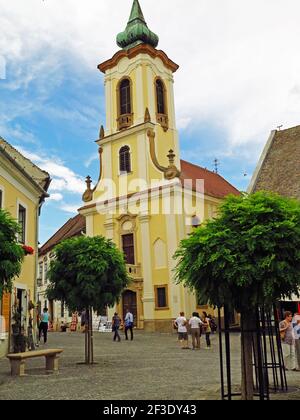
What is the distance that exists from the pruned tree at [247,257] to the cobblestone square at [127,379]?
81.1 inches

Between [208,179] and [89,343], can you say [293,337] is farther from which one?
[208,179]

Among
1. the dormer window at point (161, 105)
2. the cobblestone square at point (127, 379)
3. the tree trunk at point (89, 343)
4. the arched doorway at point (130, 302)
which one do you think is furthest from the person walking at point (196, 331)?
the dormer window at point (161, 105)

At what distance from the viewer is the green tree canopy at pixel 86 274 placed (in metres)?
14.7

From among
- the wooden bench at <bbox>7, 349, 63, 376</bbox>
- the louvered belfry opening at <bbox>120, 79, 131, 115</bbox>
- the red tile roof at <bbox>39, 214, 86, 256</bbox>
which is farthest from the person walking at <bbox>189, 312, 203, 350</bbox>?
the red tile roof at <bbox>39, 214, 86, 256</bbox>

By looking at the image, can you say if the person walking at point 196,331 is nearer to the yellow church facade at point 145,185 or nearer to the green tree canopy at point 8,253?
the yellow church facade at point 145,185

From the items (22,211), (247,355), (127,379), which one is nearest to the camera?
(247,355)

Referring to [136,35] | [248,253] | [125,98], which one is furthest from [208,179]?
[248,253]

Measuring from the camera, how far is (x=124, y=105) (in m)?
39.6

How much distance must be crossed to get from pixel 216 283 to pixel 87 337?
8751 mm

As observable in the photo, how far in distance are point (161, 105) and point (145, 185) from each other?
789 centimetres

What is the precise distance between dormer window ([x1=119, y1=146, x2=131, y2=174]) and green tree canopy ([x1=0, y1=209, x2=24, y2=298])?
27.3 m

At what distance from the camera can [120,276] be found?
15758mm

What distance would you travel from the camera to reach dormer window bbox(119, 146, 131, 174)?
124ft
